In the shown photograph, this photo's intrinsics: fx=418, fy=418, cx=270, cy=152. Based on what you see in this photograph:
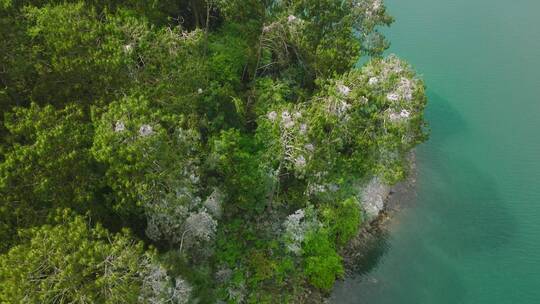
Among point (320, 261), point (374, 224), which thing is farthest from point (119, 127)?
point (374, 224)

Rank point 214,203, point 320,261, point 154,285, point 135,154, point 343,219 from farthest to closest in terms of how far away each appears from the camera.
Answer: point 343,219 → point 320,261 → point 214,203 → point 135,154 → point 154,285

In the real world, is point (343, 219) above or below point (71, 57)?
below

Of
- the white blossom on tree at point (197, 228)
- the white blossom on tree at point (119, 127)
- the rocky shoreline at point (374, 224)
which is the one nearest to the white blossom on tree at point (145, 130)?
the white blossom on tree at point (119, 127)

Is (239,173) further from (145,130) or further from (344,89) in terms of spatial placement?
(344,89)

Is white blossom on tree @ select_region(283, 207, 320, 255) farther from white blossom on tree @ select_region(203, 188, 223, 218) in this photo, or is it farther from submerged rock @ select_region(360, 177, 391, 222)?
submerged rock @ select_region(360, 177, 391, 222)

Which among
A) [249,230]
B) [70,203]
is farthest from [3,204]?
[249,230]
